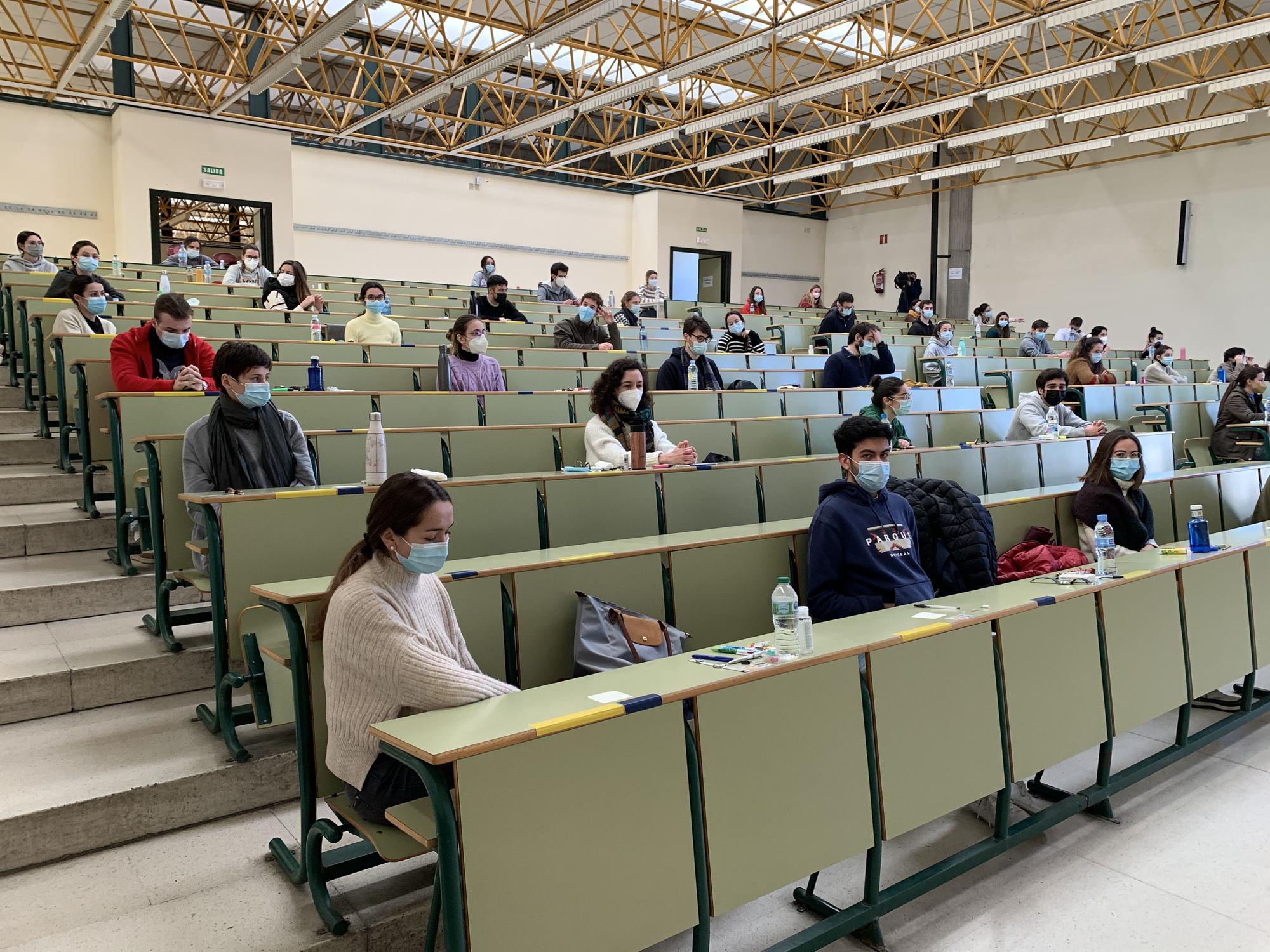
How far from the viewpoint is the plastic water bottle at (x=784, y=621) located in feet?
7.33

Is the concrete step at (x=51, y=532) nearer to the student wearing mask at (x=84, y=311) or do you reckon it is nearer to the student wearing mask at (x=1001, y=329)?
the student wearing mask at (x=84, y=311)

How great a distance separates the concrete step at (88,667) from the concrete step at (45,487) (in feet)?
3.71

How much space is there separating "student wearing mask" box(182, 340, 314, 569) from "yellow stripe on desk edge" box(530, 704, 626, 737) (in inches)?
74.9

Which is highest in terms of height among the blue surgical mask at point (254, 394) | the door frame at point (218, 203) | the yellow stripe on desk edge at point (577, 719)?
the door frame at point (218, 203)

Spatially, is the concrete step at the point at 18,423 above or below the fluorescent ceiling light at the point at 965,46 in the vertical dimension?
below

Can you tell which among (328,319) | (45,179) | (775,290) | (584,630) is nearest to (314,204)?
(45,179)

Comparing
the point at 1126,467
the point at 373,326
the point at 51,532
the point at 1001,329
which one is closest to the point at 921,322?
the point at 1001,329

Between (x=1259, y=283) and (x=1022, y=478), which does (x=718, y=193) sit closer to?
(x=1259, y=283)

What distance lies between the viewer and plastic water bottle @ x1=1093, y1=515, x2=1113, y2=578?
3026 mm

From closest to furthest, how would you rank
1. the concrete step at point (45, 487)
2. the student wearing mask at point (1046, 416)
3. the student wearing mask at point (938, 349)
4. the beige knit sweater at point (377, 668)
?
the beige knit sweater at point (377, 668)
the concrete step at point (45, 487)
the student wearing mask at point (1046, 416)
the student wearing mask at point (938, 349)

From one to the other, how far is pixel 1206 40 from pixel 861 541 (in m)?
8.78

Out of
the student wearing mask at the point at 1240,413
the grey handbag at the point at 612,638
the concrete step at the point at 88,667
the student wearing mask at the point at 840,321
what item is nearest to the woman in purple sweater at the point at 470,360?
the concrete step at the point at 88,667

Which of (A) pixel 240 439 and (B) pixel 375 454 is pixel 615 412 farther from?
(A) pixel 240 439

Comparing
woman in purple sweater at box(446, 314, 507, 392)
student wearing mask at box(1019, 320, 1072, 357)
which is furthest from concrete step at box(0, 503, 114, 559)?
student wearing mask at box(1019, 320, 1072, 357)
